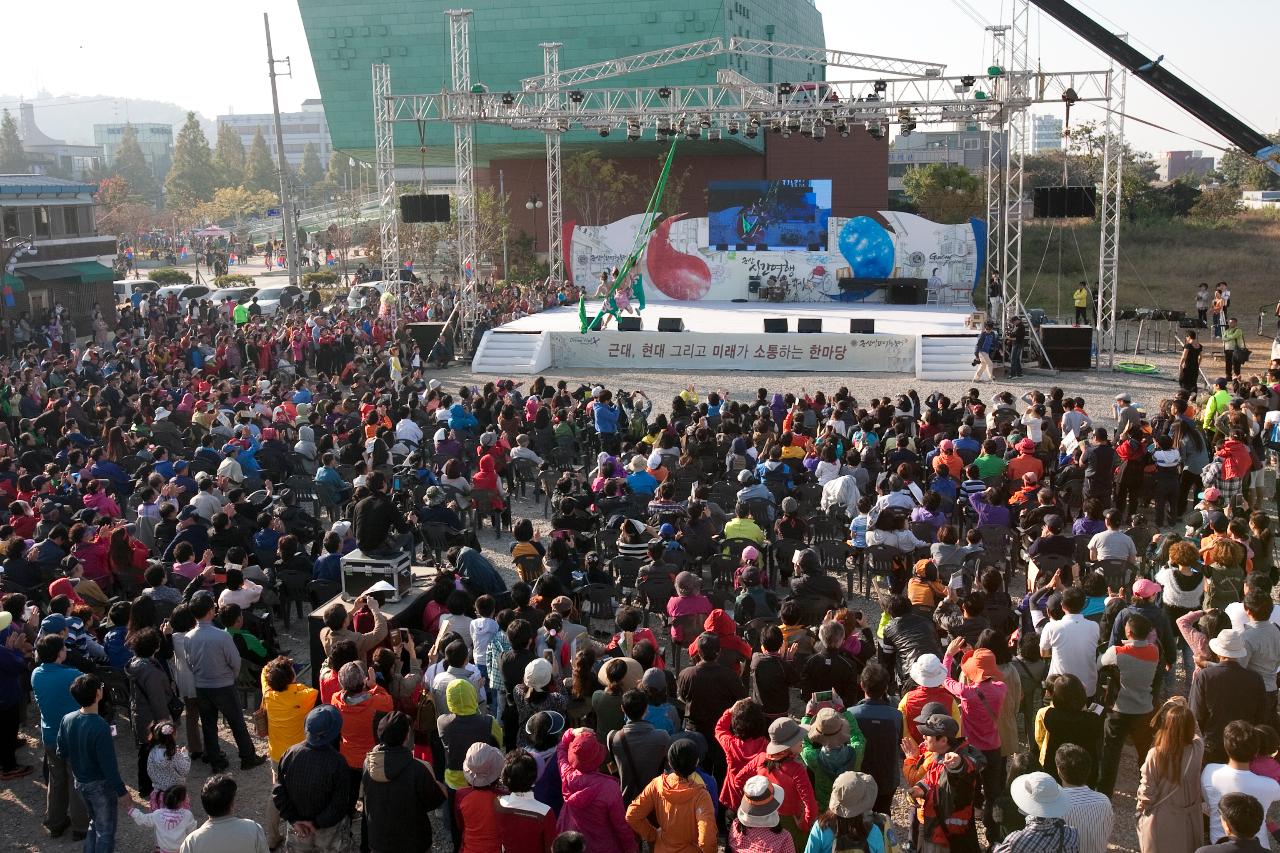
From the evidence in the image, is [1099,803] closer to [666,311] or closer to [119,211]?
[666,311]

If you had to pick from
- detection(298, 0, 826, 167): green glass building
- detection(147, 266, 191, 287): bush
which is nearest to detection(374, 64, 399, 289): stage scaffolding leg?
detection(298, 0, 826, 167): green glass building

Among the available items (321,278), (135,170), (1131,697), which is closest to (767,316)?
(1131,697)

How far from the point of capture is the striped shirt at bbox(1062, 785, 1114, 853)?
5457 millimetres

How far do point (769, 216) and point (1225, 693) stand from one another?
31.1 meters

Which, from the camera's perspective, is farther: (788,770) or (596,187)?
(596,187)

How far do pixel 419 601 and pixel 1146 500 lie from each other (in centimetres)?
883

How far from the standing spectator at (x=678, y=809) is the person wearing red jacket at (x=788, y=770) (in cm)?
36

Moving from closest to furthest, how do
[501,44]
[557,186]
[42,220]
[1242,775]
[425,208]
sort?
[1242,775] → [425,208] → [42,220] → [557,186] → [501,44]

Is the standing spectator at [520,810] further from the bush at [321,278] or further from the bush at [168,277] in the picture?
the bush at [168,277]

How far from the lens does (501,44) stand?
46750mm

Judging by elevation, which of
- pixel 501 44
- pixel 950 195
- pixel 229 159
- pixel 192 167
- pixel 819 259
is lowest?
pixel 819 259

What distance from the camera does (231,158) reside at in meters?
115

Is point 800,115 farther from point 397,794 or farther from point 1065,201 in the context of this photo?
point 397,794

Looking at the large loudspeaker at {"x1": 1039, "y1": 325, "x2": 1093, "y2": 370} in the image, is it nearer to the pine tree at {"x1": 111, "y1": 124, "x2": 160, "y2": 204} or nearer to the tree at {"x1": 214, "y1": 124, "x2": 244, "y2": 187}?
the tree at {"x1": 214, "y1": 124, "x2": 244, "y2": 187}
